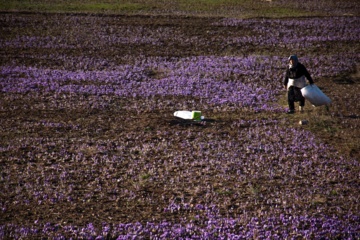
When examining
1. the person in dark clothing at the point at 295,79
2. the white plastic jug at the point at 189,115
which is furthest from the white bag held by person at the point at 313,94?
the white plastic jug at the point at 189,115

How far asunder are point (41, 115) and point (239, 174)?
7709 millimetres

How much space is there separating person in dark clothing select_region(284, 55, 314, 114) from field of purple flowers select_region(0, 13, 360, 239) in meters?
0.58

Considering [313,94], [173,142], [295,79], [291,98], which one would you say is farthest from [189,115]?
[313,94]

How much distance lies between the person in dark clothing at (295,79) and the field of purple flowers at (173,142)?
584mm

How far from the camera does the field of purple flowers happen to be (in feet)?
30.7

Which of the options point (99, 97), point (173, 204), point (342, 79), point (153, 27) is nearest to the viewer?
point (173, 204)

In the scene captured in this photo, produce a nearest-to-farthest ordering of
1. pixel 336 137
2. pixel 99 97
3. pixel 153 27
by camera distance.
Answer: pixel 336 137 → pixel 99 97 → pixel 153 27

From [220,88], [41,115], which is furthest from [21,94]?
[220,88]

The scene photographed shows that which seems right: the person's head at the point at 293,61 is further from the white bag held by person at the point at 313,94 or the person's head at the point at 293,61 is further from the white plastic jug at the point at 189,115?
the white plastic jug at the point at 189,115

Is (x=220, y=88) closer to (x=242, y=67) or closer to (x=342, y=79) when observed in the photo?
(x=242, y=67)

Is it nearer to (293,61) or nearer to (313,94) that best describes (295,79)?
(293,61)

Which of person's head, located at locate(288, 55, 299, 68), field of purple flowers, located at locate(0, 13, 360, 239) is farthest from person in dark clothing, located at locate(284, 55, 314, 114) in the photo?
field of purple flowers, located at locate(0, 13, 360, 239)

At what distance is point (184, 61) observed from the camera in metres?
22.5

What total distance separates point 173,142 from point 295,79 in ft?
15.7
